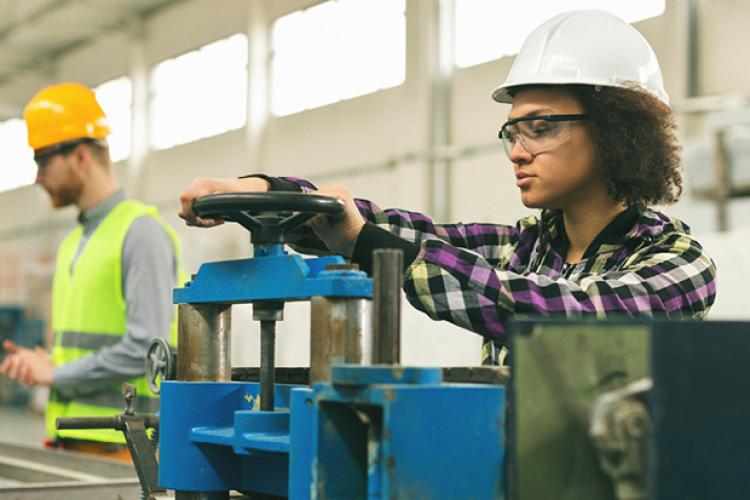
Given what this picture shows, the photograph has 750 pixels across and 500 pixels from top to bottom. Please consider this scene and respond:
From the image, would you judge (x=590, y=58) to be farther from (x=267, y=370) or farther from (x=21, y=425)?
(x=21, y=425)

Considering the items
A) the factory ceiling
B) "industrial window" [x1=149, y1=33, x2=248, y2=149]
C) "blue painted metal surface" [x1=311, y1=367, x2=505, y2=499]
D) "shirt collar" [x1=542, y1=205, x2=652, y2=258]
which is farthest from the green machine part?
the factory ceiling

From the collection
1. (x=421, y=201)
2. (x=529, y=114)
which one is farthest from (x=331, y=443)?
(x=421, y=201)

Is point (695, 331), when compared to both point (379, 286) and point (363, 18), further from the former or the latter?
point (363, 18)

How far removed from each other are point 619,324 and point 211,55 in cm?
916

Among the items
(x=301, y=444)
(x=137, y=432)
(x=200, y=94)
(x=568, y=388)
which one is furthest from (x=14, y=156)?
(x=568, y=388)

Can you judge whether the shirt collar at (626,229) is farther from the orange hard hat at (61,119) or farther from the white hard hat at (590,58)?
the orange hard hat at (61,119)

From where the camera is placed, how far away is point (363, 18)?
774 cm

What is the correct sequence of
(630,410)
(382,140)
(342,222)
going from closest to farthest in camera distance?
1. (630,410)
2. (342,222)
3. (382,140)

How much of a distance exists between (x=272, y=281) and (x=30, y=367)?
6.50 feet

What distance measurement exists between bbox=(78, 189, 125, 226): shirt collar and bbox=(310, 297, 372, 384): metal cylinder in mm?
2094

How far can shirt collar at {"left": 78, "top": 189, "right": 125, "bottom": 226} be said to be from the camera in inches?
116

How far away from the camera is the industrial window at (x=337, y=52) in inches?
302

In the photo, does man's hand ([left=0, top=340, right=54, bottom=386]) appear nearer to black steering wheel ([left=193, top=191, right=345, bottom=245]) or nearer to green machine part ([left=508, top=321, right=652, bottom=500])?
black steering wheel ([left=193, top=191, right=345, bottom=245])

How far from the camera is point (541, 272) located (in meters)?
1.67
